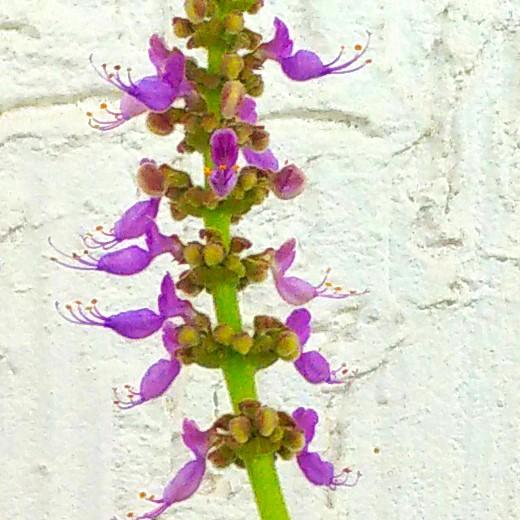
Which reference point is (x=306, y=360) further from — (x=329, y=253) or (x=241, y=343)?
(x=329, y=253)

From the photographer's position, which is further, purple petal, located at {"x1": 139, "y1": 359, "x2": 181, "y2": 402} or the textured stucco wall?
the textured stucco wall

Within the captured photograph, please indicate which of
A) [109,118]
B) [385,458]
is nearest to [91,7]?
[109,118]

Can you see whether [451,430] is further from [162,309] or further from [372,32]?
[162,309]

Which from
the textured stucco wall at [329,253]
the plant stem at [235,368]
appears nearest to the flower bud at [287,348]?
the plant stem at [235,368]

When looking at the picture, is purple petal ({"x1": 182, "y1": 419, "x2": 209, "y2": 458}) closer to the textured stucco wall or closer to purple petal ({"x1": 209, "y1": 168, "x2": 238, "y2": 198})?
purple petal ({"x1": 209, "y1": 168, "x2": 238, "y2": 198})

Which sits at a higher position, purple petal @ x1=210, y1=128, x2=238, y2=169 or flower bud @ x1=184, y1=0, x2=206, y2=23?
flower bud @ x1=184, y1=0, x2=206, y2=23

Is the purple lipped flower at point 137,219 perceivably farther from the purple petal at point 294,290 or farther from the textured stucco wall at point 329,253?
the textured stucco wall at point 329,253

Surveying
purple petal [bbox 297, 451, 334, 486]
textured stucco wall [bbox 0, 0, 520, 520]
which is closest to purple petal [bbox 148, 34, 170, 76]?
purple petal [bbox 297, 451, 334, 486]
